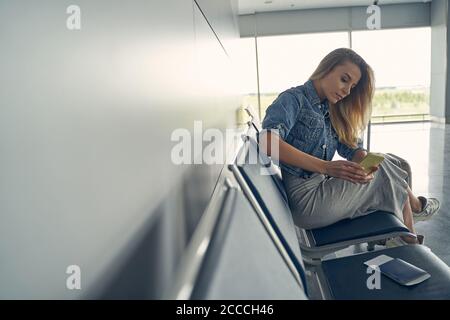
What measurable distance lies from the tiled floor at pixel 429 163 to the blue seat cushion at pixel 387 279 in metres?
0.92

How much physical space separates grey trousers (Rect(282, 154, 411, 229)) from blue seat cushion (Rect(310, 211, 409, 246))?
0.11 ft

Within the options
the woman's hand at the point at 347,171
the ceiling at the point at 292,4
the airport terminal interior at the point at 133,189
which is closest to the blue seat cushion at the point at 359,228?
the airport terminal interior at the point at 133,189

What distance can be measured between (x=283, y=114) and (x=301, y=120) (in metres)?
0.18

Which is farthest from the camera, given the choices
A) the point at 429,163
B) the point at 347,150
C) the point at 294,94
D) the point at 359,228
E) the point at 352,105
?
the point at 429,163

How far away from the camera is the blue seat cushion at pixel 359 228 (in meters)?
1.54

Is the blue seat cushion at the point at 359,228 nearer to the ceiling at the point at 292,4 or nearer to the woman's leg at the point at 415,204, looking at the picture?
the woman's leg at the point at 415,204

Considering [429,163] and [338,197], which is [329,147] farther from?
[429,163]

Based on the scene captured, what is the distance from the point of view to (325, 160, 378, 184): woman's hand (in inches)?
63.8

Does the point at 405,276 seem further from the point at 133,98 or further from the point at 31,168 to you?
the point at 31,168

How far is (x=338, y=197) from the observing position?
66.7 inches

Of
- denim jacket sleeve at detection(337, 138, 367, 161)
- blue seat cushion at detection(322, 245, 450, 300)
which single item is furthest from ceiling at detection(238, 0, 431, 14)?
blue seat cushion at detection(322, 245, 450, 300)

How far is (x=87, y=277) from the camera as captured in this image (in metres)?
0.56

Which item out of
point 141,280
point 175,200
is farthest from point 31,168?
point 175,200

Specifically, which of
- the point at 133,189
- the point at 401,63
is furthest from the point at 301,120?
the point at 401,63
